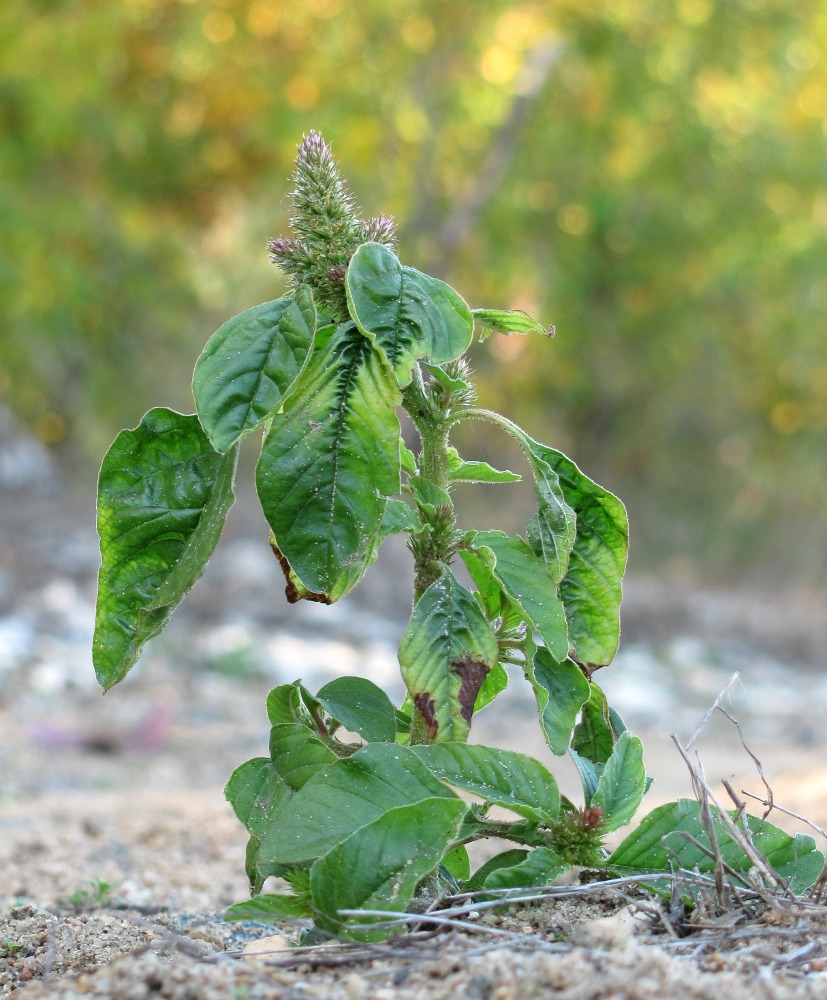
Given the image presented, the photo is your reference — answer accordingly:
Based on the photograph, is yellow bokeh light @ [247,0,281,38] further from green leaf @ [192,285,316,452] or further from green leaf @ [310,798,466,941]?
green leaf @ [310,798,466,941]

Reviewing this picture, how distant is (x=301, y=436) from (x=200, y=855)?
1497 mm

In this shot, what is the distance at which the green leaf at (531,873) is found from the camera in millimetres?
1188

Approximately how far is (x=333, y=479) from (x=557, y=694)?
331mm

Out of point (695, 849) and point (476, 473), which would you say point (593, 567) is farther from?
point (695, 849)

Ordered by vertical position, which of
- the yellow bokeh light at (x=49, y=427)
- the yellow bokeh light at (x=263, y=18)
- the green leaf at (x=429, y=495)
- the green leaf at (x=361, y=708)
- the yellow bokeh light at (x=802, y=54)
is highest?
the yellow bokeh light at (x=802, y=54)

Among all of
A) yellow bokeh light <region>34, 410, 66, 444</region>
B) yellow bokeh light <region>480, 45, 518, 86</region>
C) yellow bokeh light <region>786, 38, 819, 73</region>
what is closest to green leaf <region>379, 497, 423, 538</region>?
yellow bokeh light <region>34, 410, 66, 444</region>

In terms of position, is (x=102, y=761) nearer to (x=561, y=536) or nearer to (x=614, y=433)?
(x=561, y=536)

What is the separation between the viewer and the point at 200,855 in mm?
2352

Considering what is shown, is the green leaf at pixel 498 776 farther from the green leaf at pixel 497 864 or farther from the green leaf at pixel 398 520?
the green leaf at pixel 398 520

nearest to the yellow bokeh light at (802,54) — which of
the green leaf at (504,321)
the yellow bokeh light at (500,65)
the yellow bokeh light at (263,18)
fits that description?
the yellow bokeh light at (500,65)

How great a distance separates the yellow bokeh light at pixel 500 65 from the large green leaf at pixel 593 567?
850 cm

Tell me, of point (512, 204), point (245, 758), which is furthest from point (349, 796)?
point (512, 204)

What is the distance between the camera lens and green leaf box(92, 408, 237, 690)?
1.16 meters

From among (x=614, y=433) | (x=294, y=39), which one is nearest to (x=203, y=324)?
(x=294, y=39)
